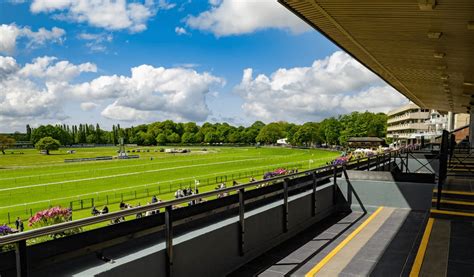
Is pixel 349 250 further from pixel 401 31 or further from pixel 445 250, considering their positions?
pixel 401 31

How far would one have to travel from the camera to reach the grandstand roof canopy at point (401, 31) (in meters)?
7.55

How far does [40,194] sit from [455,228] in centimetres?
4458

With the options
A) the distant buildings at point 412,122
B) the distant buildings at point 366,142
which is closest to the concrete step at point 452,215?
the distant buildings at point 412,122

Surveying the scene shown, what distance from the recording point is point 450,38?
9797mm

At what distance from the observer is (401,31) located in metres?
9.56

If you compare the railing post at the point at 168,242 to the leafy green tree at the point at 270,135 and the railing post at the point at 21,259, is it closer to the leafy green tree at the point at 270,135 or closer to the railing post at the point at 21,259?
the railing post at the point at 21,259

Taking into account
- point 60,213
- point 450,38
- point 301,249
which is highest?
point 450,38

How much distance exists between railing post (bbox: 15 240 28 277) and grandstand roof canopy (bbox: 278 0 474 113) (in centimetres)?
653

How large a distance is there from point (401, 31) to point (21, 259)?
9.76 m

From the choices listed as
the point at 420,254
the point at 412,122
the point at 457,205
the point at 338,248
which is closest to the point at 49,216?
the point at 338,248

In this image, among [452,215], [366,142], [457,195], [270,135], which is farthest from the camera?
[270,135]

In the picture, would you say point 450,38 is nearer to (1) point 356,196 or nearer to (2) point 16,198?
(1) point 356,196

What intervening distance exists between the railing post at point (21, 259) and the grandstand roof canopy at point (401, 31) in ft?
21.4

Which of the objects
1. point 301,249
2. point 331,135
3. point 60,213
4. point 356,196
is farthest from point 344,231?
point 331,135
